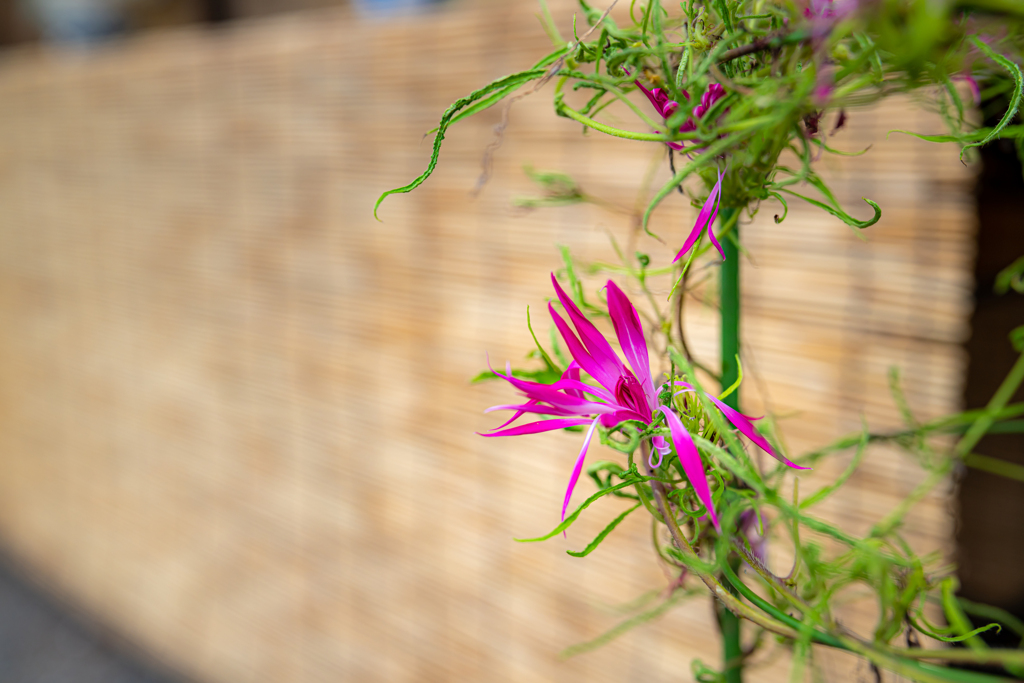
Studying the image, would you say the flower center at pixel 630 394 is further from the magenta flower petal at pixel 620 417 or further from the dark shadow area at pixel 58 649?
the dark shadow area at pixel 58 649

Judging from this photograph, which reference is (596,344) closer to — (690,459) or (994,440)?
(690,459)

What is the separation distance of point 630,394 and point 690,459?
32 mm

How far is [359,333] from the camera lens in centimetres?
125

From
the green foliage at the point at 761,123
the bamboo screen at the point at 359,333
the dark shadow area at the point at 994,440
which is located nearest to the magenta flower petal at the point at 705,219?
the green foliage at the point at 761,123

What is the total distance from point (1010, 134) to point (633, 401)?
0.14 m

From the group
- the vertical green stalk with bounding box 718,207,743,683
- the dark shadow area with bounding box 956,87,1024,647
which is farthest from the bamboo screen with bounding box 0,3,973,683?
the vertical green stalk with bounding box 718,207,743,683

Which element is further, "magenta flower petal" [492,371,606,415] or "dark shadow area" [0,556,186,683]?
"dark shadow area" [0,556,186,683]

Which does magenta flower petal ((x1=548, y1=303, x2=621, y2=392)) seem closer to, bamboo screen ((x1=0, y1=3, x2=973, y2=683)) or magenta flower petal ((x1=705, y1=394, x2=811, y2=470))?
magenta flower petal ((x1=705, y1=394, x2=811, y2=470))

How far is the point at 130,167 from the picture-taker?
1.62 metres

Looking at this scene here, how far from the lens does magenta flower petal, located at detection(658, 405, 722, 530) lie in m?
0.18

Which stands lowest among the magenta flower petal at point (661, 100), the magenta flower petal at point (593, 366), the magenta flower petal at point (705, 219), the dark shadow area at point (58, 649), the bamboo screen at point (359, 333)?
the dark shadow area at point (58, 649)

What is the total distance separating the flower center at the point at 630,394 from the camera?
211 millimetres

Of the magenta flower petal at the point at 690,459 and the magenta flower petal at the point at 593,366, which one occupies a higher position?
the magenta flower petal at the point at 593,366

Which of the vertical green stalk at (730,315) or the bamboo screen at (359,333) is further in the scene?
the bamboo screen at (359,333)
